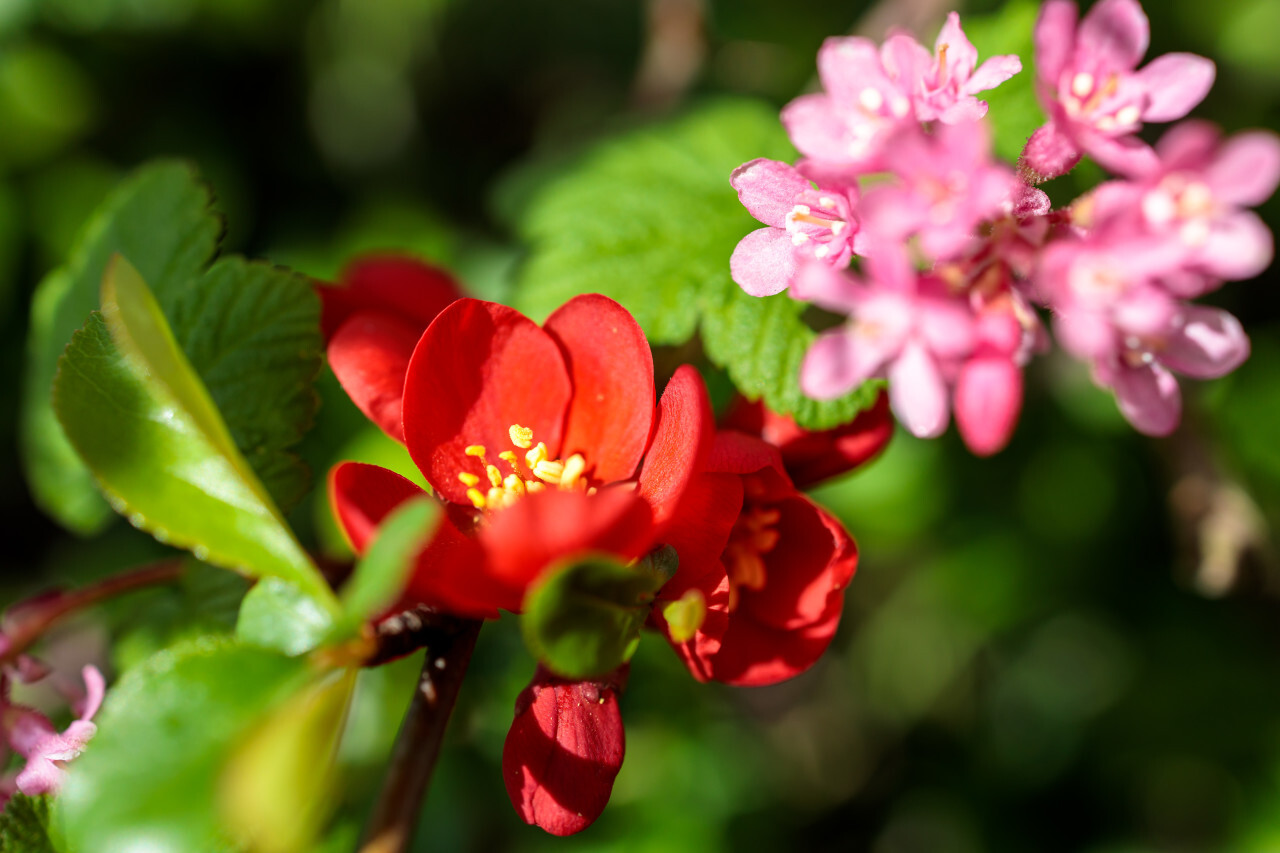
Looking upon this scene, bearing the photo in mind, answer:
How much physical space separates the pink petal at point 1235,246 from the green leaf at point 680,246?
14.8 inches

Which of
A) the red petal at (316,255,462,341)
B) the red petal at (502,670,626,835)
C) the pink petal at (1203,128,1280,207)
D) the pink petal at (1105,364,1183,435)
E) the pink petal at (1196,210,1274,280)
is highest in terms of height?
the pink petal at (1203,128,1280,207)

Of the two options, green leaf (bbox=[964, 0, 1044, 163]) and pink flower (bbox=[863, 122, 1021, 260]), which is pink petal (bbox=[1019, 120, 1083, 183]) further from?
green leaf (bbox=[964, 0, 1044, 163])

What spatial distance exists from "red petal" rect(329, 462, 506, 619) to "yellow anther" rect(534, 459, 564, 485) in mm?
108

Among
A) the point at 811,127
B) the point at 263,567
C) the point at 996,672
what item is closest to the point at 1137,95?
the point at 811,127

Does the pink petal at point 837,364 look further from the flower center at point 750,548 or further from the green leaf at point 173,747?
the green leaf at point 173,747

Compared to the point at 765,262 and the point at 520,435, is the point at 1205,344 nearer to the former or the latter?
the point at 765,262

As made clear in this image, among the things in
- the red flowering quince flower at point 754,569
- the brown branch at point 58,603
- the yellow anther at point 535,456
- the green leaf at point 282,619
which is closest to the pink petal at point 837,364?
the red flowering quince flower at point 754,569

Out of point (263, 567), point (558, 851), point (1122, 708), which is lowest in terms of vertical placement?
point (1122, 708)

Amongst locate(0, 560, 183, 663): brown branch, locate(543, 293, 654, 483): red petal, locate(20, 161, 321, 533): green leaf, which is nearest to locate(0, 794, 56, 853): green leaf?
locate(0, 560, 183, 663): brown branch

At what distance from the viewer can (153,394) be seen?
32.7 inches

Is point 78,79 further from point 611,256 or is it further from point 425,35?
point 611,256

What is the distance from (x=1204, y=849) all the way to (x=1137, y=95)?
193 cm

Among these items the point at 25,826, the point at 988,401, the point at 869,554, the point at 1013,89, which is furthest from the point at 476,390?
the point at 869,554

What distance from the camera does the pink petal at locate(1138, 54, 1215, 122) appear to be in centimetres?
85
